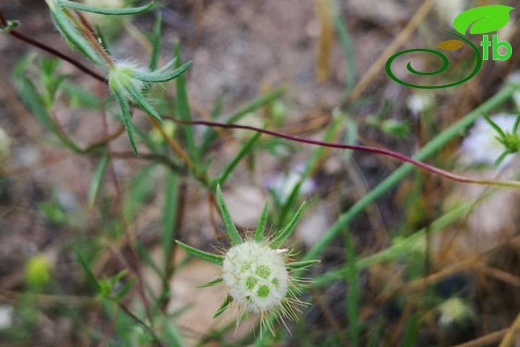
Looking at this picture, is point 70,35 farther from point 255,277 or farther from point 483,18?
point 483,18

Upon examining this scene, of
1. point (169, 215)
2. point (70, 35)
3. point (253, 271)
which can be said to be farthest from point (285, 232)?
point (169, 215)

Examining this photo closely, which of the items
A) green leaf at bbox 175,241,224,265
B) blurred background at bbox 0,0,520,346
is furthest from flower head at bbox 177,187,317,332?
blurred background at bbox 0,0,520,346

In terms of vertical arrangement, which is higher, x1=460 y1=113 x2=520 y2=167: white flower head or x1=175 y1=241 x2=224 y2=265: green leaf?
x1=460 y1=113 x2=520 y2=167: white flower head

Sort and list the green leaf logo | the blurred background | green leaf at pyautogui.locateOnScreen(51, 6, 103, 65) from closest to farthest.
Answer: green leaf at pyautogui.locateOnScreen(51, 6, 103, 65) < the green leaf logo < the blurred background

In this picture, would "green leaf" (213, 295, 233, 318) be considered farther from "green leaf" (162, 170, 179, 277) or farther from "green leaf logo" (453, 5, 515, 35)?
"green leaf logo" (453, 5, 515, 35)

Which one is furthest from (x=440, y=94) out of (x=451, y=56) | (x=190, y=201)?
(x=190, y=201)

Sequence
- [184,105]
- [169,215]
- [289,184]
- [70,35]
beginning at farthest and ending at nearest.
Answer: [289,184]
[169,215]
[184,105]
[70,35]


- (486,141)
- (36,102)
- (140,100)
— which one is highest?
(36,102)
